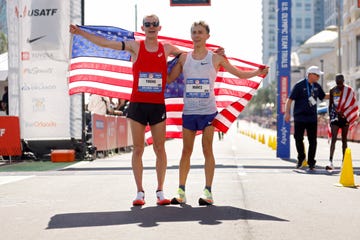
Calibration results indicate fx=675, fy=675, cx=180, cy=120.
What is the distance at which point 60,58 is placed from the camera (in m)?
14.9

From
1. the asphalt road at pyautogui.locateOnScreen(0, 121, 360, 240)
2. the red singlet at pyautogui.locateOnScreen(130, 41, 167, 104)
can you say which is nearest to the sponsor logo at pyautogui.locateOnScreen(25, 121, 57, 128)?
the asphalt road at pyautogui.locateOnScreen(0, 121, 360, 240)

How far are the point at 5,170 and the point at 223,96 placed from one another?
546 cm

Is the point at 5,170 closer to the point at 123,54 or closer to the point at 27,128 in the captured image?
the point at 27,128

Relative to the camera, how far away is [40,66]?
49.0 feet

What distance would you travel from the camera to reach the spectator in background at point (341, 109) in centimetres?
1179

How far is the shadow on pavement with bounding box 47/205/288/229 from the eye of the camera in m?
5.68

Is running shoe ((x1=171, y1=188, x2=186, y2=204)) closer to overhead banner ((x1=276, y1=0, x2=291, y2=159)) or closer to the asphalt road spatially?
the asphalt road

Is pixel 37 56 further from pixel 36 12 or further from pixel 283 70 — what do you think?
pixel 283 70

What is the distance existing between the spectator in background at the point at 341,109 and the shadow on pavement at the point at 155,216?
584 centimetres

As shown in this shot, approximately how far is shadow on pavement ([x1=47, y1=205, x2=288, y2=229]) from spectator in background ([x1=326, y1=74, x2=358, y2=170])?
5.84 meters

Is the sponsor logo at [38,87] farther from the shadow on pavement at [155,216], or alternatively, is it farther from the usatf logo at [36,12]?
the shadow on pavement at [155,216]

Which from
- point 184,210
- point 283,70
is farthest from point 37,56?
point 184,210

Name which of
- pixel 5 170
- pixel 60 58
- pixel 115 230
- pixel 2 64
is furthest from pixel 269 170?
pixel 2 64

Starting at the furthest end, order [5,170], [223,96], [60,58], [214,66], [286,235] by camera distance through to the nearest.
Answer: [60,58], [5,170], [223,96], [214,66], [286,235]
